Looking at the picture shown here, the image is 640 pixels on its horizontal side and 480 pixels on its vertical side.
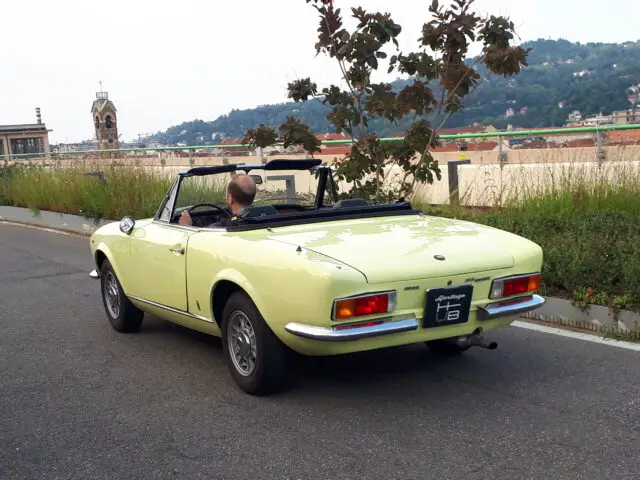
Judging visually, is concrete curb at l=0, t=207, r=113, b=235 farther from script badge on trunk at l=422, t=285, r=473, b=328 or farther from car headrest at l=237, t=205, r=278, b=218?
script badge on trunk at l=422, t=285, r=473, b=328

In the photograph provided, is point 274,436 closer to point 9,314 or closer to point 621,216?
point 9,314

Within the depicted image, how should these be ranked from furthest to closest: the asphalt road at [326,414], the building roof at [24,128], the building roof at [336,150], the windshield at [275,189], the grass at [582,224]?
the building roof at [24,128] → the building roof at [336,150] → the grass at [582,224] → the windshield at [275,189] → the asphalt road at [326,414]

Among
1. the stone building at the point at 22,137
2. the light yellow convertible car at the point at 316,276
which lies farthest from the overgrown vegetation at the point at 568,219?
the stone building at the point at 22,137

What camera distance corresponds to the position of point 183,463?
4.12m

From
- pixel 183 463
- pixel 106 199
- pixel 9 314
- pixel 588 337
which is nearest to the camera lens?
pixel 183 463

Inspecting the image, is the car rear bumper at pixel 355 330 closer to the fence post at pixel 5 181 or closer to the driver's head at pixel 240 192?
the driver's head at pixel 240 192

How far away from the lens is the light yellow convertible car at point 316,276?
451cm

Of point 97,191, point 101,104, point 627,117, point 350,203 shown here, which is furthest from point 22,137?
point 350,203

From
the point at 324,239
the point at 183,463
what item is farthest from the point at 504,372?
the point at 183,463

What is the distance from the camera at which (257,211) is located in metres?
5.71

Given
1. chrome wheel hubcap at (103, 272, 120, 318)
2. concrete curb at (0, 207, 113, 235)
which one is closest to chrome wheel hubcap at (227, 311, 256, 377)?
chrome wheel hubcap at (103, 272, 120, 318)

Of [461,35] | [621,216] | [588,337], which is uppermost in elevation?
[461,35]

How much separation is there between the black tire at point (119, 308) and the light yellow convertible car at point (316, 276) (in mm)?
546

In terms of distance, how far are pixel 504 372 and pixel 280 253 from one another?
1.82m
